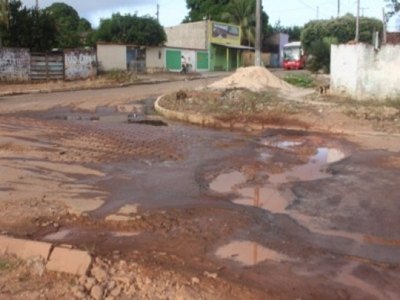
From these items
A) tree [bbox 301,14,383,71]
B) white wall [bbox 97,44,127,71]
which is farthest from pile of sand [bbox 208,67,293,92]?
tree [bbox 301,14,383,71]

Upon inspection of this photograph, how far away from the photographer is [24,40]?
121 ft

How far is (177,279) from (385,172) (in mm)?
5792

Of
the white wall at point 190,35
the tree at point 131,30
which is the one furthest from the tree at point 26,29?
the white wall at point 190,35

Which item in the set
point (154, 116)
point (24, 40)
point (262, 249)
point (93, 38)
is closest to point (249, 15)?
point (93, 38)

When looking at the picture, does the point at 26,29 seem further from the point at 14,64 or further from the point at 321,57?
the point at 321,57

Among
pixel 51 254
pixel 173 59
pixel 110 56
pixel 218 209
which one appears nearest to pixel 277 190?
pixel 218 209

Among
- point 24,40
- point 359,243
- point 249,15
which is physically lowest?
point 359,243

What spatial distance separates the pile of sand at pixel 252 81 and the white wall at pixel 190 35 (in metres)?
34.0

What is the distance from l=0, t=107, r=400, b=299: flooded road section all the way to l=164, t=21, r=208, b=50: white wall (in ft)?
156

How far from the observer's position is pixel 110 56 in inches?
1759

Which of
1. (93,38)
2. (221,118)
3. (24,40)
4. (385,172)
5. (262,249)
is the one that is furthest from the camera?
(93,38)

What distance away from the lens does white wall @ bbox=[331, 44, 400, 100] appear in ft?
59.3

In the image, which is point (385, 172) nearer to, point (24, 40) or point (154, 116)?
point (154, 116)

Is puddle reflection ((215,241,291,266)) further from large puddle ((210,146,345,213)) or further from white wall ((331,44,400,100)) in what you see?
white wall ((331,44,400,100))
